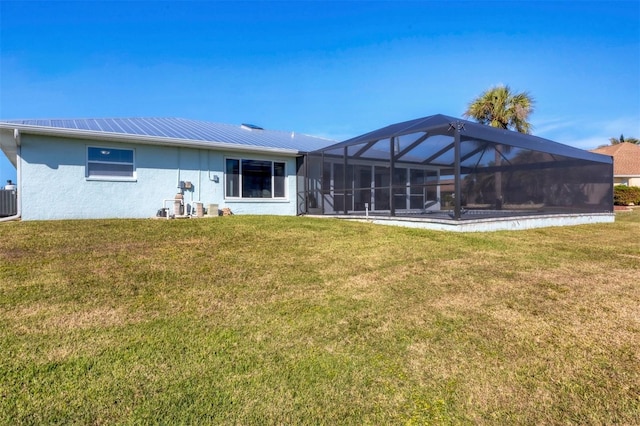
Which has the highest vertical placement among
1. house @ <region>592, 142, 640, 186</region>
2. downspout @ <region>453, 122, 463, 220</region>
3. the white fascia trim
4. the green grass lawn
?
house @ <region>592, 142, 640, 186</region>

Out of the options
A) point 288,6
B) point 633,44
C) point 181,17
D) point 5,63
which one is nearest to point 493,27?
point 633,44

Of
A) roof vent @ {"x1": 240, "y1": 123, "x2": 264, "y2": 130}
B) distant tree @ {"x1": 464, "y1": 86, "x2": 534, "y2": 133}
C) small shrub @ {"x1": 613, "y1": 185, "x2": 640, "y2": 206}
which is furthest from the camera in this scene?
small shrub @ {"x1": 613, "y1": 185, "x2": 640, "y2": 206}

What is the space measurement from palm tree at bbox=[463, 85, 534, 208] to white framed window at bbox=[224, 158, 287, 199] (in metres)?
10.6

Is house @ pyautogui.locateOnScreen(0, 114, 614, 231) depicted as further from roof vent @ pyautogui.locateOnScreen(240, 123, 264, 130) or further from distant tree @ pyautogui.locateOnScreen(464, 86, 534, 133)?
distant tree @ pyautogui.locateOnScreen(464, 86, 534, 133)

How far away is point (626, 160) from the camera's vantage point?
28859mm

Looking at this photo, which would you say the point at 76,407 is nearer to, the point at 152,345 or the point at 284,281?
the point at 152,345

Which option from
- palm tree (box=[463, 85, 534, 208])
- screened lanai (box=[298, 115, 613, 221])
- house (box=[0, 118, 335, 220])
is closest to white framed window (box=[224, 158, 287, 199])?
house (box=[0, 118, 335, 220])

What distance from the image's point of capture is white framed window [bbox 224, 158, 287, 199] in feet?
37.3

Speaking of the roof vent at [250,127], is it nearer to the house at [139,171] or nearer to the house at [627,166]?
the house at [139,171]

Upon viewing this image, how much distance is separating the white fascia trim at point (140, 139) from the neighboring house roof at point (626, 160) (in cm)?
2984

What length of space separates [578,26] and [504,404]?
14.2 metres

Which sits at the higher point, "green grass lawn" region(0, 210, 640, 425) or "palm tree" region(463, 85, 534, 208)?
"palm tree" region(463, 85, 534, 208)

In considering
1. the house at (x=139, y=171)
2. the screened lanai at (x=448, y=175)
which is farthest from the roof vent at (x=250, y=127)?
the screened lanai at (x=448, y=175)

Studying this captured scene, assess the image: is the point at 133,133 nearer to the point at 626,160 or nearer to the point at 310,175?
the point at 310,175
